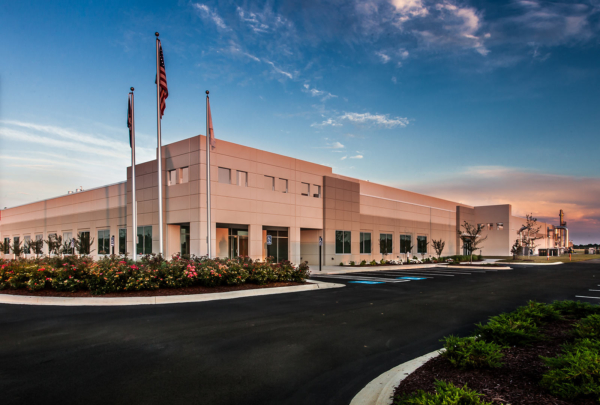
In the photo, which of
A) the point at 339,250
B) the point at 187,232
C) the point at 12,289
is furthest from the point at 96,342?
the point at 339,250

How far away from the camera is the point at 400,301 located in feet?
42.0

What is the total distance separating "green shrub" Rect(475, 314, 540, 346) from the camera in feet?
20.3

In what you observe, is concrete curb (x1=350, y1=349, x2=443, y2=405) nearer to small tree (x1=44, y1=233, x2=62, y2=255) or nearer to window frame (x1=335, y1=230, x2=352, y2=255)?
window frame (x1=335, y1=230, x2=352, y2=255)

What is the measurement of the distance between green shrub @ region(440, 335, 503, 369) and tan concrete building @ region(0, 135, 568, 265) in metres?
19.9

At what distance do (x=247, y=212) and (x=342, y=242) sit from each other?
1158 cm

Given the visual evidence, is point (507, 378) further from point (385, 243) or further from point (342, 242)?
point (385, 243)

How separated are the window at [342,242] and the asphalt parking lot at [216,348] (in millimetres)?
21736

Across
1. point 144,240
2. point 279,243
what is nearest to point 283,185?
point 279,243

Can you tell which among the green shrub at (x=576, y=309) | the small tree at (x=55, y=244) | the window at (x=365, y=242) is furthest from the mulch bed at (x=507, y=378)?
the small tree at (x=55, y=244)

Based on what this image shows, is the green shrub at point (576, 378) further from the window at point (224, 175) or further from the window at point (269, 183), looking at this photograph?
the window at point (269, 183)

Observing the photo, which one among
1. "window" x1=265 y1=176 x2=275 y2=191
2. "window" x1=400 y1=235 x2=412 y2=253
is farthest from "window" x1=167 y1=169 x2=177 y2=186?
"window" x1=400 y1=235 x2=412 y2=253

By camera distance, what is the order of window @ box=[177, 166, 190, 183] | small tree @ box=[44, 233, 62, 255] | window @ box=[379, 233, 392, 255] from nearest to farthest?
window @ box=[177, 166, 190, 183] < small tree @ box=[44, 233, 62, 255] < window @ box=[379, 233, 392, 255]

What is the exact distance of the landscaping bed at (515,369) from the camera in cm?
395

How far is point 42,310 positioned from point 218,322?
562 cm
